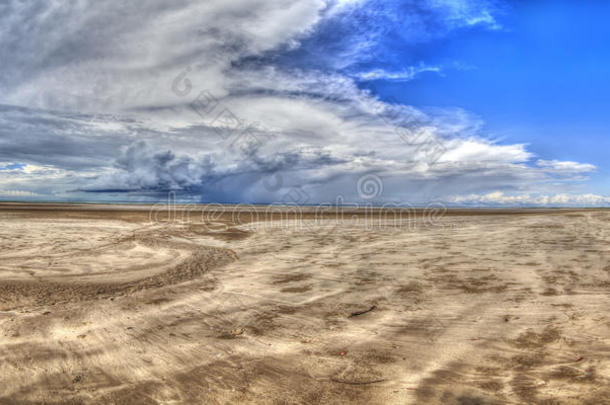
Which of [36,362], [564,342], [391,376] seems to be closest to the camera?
[391,376]

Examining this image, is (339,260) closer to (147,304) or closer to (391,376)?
(147,304)

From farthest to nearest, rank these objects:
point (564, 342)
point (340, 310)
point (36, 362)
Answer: point (340, 310) → point (564, 342) → point (36, 362)

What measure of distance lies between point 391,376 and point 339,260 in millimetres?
7385

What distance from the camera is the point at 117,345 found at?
4.84m

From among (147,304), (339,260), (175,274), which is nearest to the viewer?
(147,304)

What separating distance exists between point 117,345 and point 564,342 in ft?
19.6

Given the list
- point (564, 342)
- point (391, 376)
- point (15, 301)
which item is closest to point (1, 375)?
point (15, 301)

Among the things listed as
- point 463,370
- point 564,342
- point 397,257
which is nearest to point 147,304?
point 463,370

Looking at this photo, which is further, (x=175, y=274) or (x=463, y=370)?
(x=175, y=274)

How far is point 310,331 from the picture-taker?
535 cm

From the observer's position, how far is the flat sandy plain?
366 cm

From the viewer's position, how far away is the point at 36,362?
4.27 metres

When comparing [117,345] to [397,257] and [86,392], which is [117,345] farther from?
[397,257]

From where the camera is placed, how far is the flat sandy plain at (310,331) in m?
3.66
